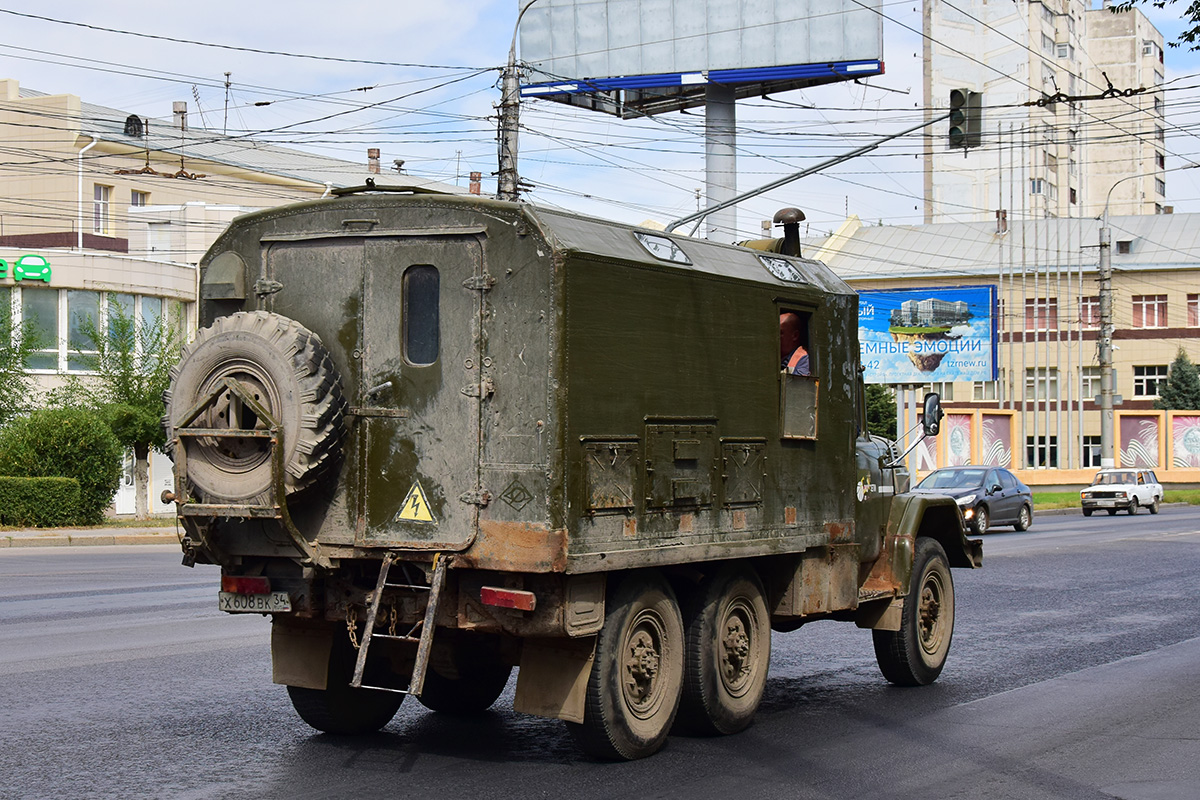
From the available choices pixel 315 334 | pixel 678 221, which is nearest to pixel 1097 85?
pixel 678 221

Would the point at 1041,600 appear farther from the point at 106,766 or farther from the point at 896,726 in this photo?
the point at 106,766

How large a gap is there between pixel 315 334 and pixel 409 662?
1.87 m

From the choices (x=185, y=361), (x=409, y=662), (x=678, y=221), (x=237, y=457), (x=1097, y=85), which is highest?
(x=1097, y=85)

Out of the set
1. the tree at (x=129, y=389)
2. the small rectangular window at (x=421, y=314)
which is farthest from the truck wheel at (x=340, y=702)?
the tree at (x=129, y=389)

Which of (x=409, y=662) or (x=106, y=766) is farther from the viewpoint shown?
(x=409, y=662)

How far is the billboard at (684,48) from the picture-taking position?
139 ft

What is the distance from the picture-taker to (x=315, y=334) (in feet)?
25.1

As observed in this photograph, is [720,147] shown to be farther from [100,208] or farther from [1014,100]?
[1014,100]

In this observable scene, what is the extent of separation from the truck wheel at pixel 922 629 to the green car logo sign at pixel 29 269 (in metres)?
32.0

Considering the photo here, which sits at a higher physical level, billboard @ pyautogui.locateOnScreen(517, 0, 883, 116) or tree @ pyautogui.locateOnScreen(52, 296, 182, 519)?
billboard @ pyautogui.locateOnScreen(517, 0, 883, 116)

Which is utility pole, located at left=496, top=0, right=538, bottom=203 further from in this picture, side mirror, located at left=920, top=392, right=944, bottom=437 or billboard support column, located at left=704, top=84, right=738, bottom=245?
billboard support column, located at left=704, top=84, right=738, bottom=245

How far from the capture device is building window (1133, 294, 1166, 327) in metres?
82.5

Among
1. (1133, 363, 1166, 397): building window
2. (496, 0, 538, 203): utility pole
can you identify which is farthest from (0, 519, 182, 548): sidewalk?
(1133, 363, 1166, 397): building window

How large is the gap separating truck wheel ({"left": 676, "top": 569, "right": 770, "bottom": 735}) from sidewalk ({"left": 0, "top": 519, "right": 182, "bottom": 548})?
19542 mm
